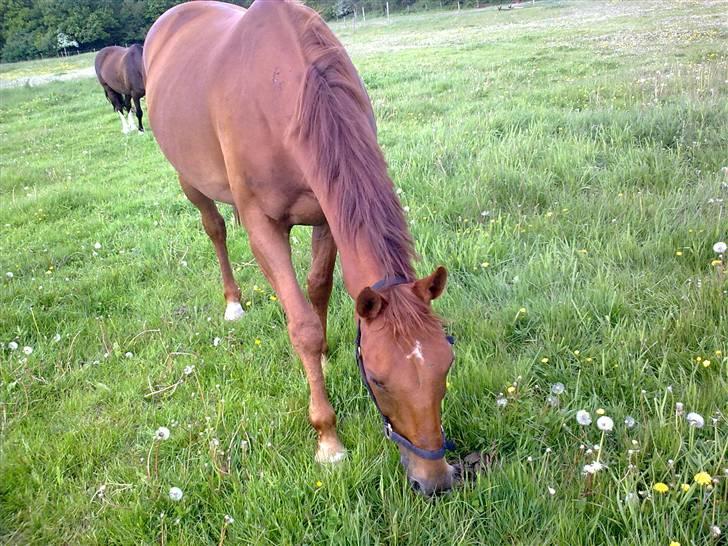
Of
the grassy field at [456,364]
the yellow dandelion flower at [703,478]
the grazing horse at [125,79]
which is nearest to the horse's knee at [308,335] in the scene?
the grassy field at [456,364]

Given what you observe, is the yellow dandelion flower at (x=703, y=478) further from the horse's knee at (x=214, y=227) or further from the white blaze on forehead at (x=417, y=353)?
the horse's knee at (x=214, y=227)

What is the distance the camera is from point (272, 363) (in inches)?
117

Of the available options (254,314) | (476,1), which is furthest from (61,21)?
(254,314)

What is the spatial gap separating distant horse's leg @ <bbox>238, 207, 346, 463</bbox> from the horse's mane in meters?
0.61

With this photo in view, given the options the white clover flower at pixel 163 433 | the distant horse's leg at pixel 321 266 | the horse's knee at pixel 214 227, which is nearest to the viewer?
the white clover flower at pixel 163 433

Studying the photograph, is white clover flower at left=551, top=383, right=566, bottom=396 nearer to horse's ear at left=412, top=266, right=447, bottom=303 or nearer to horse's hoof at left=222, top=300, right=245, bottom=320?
horse's ear at left=412, top=266, right=447, bottom=303

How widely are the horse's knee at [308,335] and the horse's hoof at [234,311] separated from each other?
1329 mm

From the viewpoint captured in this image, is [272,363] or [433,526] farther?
[272,363]

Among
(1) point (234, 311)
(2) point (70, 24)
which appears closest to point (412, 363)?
(1) point (234, 311)

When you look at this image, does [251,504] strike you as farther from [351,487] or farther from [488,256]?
[488,256]

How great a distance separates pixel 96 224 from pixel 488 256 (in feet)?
15.2

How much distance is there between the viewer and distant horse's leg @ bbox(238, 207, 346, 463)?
7.75 feet

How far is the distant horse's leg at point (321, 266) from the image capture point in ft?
9.59

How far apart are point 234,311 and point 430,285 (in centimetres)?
227
